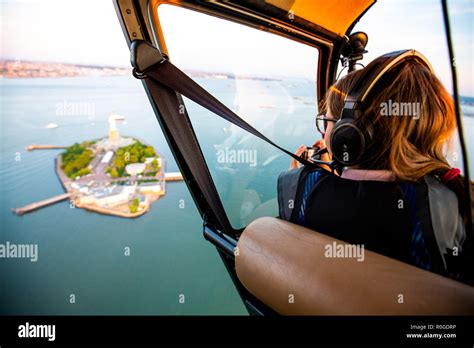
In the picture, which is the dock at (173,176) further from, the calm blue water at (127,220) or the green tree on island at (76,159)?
the green tree on island at (76,159)

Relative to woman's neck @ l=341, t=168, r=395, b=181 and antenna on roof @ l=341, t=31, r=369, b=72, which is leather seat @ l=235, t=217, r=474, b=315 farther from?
antenna on roof @ l=341, t=31, r=369, b=72

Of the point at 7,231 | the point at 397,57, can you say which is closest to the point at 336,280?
the point at 397,57

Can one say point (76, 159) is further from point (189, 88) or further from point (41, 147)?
point (189, 88)

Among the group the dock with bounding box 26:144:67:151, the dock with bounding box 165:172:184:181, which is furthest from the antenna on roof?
the dock with bounding box 26:144:67:151

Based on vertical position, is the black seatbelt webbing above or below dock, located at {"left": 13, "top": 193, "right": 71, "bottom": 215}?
above

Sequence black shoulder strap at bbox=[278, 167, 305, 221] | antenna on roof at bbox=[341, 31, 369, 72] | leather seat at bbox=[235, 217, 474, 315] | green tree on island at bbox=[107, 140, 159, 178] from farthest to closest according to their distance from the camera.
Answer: antenna on roof at bbox=[341, 31, 369, 72] < green tree on island at bbox=[107, 140, 159, 178] < black shoulder strap at bbox=[278, 167, 305, 221] < leather seat at bbox=[235, 217, 474, 315]

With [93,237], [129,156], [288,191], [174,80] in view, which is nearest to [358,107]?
[288,191]
